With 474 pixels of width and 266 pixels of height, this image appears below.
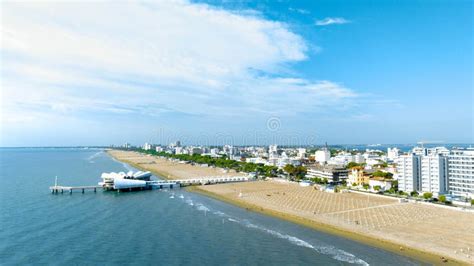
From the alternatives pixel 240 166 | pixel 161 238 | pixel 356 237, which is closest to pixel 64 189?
pixel 161 238

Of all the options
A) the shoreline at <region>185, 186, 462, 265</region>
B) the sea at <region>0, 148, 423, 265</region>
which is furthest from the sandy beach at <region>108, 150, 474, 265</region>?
the sea at <region>0, 148, 423, 265</region>

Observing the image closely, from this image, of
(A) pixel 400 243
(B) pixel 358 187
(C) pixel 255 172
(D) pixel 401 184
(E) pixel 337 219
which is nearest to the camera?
(A) pixel 400 243

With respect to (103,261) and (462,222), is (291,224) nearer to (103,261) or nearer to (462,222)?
(462,222)

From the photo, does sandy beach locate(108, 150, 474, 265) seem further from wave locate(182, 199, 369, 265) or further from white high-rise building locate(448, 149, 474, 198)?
white high-rise building locate(448, 149, 474, 198)

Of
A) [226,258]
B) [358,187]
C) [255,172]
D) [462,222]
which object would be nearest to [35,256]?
[226,258]

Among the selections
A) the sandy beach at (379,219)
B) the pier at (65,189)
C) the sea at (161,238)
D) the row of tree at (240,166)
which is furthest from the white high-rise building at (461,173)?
the pier at (65,189)

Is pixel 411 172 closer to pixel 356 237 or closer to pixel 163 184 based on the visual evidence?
pixel 356 237
